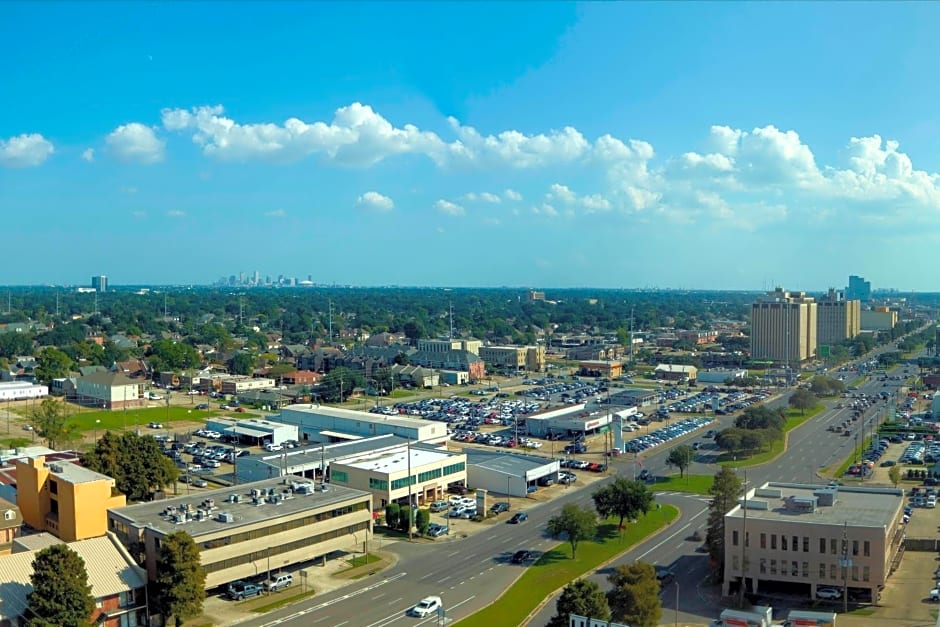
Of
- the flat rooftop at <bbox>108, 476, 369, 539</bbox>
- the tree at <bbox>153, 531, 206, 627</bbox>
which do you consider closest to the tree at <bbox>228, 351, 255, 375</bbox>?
the flat rooftop at <bbox>108, 476, 369, 539</bbox>

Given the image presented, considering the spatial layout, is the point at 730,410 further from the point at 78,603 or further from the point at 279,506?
the point at 78,603

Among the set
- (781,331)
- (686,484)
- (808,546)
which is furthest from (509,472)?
(781,331)

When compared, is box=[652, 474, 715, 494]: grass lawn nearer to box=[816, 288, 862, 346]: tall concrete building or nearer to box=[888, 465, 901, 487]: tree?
box=[888, 465, 901, 487]: tree

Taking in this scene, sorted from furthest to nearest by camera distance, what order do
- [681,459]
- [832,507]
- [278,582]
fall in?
1. [681,459]
2. [832,507]
3. [278,582]

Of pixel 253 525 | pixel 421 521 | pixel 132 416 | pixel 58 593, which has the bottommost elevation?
pixel 132 416

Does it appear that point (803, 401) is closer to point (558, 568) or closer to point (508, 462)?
Result: point (508, 462)

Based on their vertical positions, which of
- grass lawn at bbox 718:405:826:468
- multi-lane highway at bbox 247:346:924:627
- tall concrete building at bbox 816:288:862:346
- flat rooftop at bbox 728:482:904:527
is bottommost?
multi-lane highway at bbox 247:346:924:627
